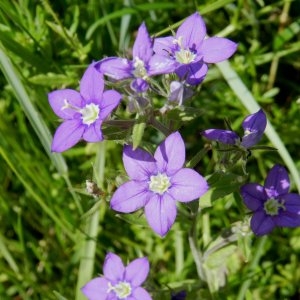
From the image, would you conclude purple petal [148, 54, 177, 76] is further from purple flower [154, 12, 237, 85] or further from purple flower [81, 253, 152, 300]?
purple flower [81, 253, 152, 300]

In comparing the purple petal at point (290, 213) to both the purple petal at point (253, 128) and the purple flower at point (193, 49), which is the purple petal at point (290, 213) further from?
the purple flower at point (193, 49)

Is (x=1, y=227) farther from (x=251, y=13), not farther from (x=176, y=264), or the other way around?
(x=251, y=13)

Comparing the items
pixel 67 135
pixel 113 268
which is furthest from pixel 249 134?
pixel 113 268

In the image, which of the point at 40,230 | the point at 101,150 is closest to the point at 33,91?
the point at 101,150

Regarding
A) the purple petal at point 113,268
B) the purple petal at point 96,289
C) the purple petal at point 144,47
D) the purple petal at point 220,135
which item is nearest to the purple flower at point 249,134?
the purple petal at point 220,135

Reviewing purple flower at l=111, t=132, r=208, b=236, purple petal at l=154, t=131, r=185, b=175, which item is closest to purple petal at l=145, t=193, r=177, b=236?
purple flower at l=111, t=132, r=208, b=236

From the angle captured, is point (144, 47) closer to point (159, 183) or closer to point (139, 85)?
point (139, 85)
